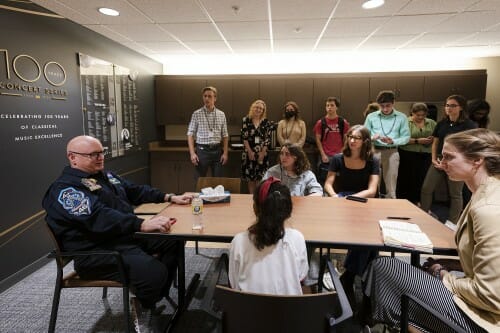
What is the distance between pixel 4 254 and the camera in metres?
2.52

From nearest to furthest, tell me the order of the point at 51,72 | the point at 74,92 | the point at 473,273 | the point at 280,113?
1. the point at 473,273
2. the point at 51,72
3. the point at 74,92
4. the point at 280,113

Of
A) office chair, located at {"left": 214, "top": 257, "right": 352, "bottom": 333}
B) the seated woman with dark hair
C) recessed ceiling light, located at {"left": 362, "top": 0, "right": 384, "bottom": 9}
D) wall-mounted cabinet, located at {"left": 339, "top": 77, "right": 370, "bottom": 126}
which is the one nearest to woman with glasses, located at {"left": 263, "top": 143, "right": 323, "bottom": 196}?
the seated woman with dark hair

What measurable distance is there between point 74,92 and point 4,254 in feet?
5.70

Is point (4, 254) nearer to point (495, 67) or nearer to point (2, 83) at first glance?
point (2, 83)

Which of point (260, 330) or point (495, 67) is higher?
point (495, 67)

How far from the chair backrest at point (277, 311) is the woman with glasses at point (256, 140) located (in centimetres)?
308

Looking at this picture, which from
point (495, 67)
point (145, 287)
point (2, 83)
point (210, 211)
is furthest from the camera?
point (495, 67)

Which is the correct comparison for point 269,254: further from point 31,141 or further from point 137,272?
point 31,141

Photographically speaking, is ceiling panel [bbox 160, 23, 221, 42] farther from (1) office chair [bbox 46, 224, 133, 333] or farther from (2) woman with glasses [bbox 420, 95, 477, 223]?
(2) woman with glasses [bbox 420, 95, 477, 223]

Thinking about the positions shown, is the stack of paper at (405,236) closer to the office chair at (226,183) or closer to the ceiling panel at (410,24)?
the office chair at (226,183)

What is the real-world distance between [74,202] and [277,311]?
131cm

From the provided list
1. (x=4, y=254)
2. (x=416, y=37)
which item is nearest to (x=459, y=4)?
(x=416, y=37)

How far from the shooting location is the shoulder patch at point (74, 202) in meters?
1.72

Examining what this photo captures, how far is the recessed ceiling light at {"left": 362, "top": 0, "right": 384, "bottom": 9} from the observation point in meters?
2.70
